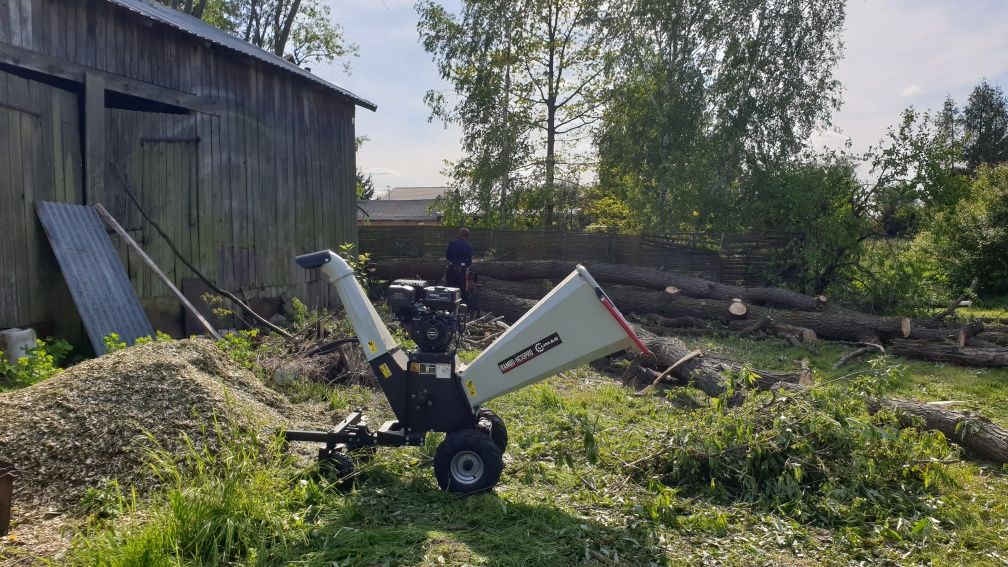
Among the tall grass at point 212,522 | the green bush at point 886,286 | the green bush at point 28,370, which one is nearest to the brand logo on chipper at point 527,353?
the tall grass at point 212,522

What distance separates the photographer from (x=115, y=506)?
13.8 ft

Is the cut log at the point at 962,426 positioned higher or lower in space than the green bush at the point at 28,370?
lower

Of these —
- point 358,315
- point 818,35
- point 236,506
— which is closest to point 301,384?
point 358,315

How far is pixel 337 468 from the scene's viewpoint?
4.69 metres

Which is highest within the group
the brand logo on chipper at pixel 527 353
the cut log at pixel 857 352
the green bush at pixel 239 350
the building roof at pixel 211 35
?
the building roof at pixel 211 35

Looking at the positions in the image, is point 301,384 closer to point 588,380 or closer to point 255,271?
point 588,380

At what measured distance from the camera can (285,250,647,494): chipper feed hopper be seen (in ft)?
14.7

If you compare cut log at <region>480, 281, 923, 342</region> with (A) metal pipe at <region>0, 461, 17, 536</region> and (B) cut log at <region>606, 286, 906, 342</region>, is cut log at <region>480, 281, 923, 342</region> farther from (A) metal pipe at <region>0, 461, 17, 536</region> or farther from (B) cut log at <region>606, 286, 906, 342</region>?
(A) metal pipe at <region>0, 461, 17, 536</region>

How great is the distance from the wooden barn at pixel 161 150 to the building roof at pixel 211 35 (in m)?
0.06

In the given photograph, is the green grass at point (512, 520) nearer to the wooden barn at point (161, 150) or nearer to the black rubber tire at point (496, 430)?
the black rubber tire at point (496, 430)

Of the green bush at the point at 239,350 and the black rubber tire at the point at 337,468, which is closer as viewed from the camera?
the black rubber tire at the point at 337,468

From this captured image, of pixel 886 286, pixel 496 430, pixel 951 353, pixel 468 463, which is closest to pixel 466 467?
pixel 468 463

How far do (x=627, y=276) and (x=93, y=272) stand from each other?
420 inches

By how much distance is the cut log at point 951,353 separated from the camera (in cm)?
1038
